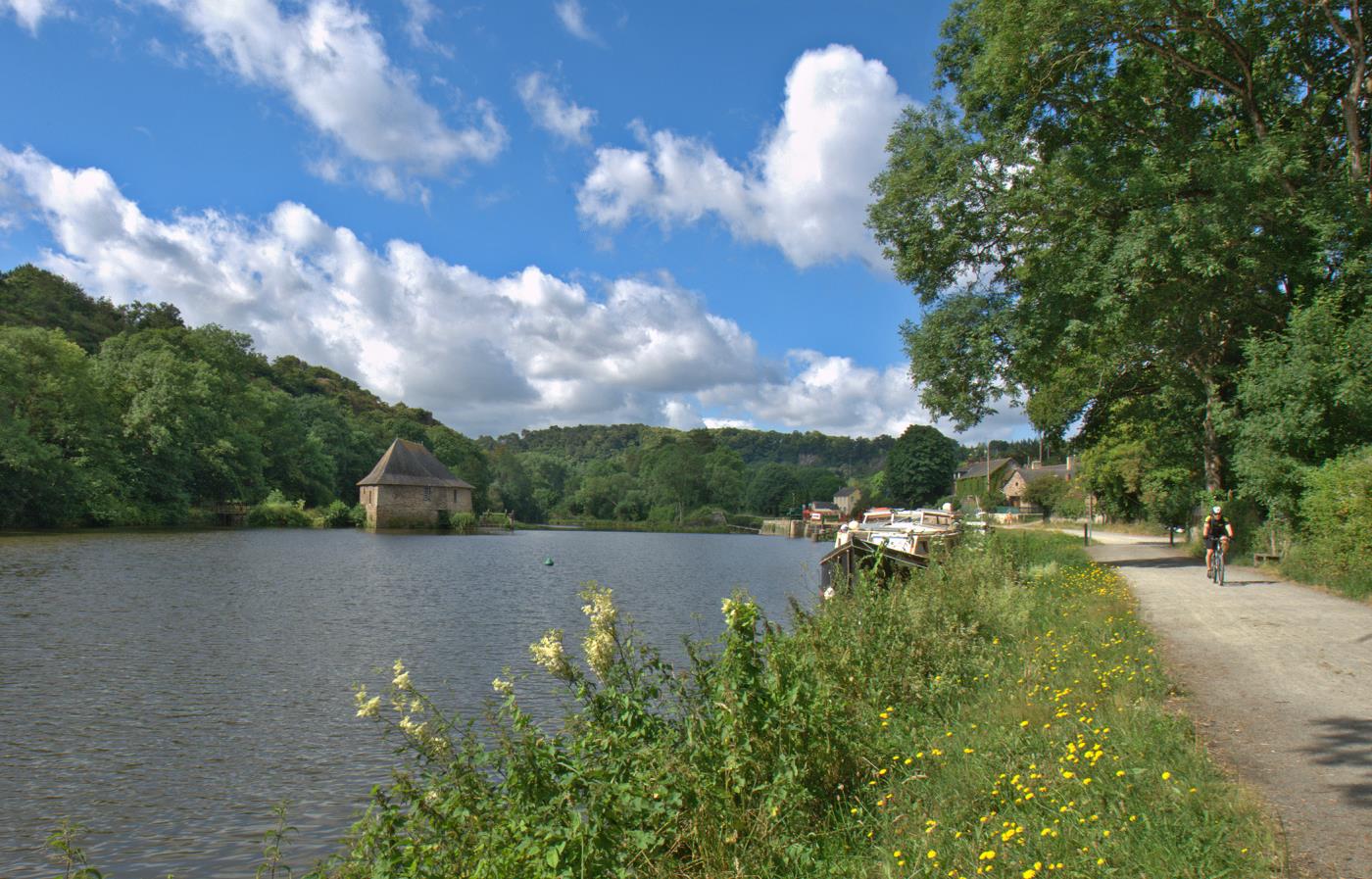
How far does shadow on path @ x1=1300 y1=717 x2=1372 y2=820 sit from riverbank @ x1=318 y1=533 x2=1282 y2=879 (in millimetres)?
712

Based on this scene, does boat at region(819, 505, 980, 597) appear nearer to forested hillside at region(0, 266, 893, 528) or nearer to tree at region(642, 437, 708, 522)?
forested hillside at region(0, 266, 893, 528)

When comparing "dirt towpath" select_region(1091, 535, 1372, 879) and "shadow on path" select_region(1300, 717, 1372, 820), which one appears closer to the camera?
"dirt towpath" select_region(1091, 535, 1372, 879)

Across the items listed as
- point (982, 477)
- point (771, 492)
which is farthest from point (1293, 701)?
point (771, 492)

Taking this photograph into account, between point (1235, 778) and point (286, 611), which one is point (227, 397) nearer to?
point (286, 611)

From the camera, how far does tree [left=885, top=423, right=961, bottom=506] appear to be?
327ft

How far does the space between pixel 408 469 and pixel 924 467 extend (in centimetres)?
5694

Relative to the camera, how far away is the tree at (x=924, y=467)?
9962 centimetres

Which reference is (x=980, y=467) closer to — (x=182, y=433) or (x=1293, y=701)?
(x=182, y=433)

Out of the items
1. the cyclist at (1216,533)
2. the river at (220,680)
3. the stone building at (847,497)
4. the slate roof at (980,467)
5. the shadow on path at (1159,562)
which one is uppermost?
the slate roof at (980,467)

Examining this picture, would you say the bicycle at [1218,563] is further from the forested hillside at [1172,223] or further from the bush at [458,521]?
the bush at [458,521]

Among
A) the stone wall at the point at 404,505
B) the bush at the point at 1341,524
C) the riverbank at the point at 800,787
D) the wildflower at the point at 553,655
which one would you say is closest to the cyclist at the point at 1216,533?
the bush at the point at 1341,524

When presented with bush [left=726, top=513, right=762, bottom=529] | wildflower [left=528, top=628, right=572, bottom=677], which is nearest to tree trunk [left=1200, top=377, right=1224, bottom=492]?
wildflower [left=528, top=628, right=572, bottom=677]

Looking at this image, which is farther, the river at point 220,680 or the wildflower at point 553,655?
the river at point 220,680

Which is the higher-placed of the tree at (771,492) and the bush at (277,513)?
the tree at (771,492)
